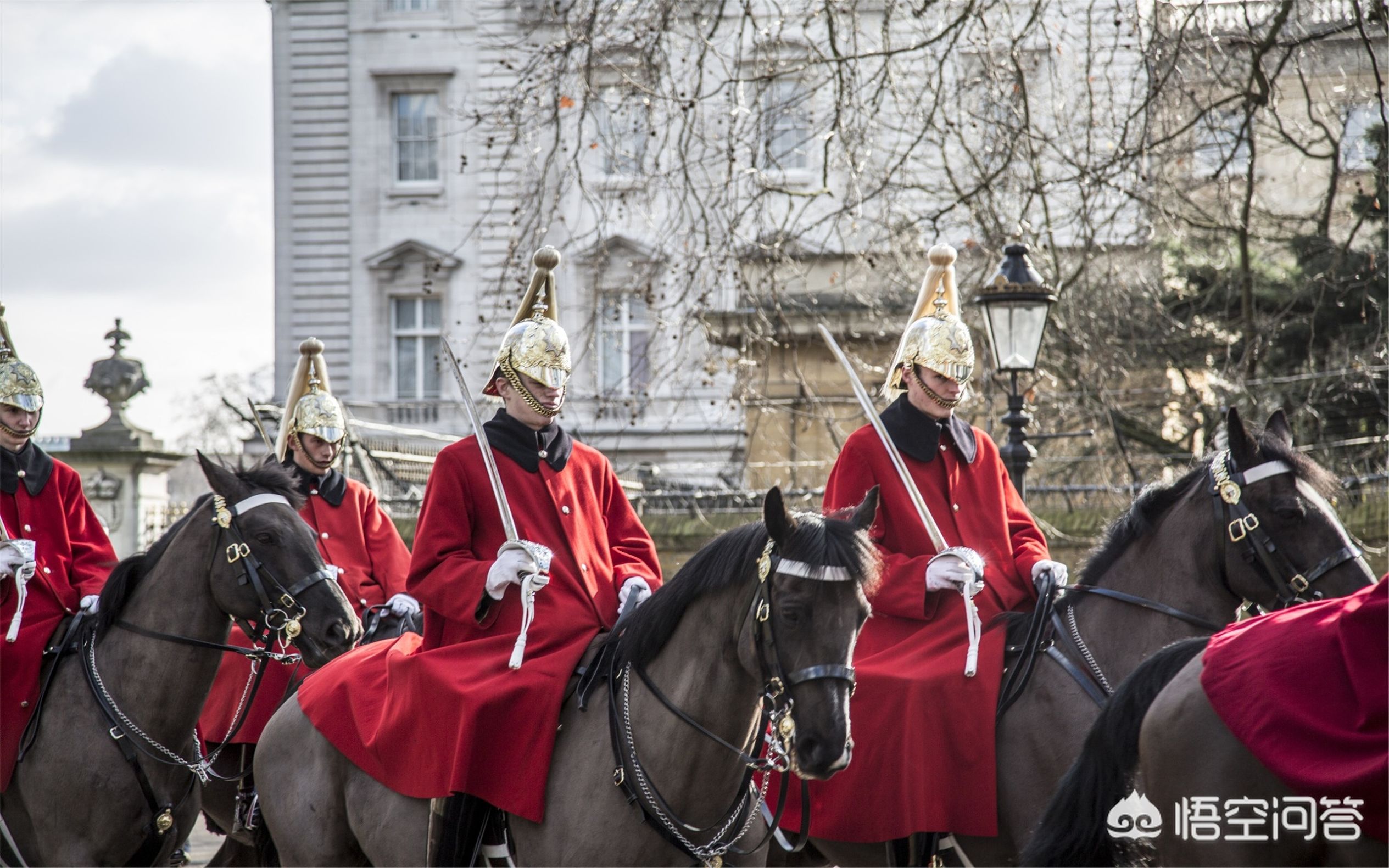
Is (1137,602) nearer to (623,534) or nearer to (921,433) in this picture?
(921,433)

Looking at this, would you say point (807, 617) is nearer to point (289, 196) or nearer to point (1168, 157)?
point (1168, 157)

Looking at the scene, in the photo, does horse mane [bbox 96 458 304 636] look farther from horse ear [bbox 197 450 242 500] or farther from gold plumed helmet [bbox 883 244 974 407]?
gold plumed helmet [bbox 883 244 974 407]

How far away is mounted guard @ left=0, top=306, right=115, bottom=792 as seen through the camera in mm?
6348

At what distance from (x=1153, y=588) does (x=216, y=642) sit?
3.61m

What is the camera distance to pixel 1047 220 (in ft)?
38.8

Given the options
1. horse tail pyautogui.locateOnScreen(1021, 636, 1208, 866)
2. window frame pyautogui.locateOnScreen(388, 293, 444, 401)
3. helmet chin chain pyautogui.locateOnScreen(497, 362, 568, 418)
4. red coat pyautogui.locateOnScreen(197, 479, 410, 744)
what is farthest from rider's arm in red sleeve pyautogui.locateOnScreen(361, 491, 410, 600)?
window frame pyautogui.locateOnScreen(388, 293, 444, 401)

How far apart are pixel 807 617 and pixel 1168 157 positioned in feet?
29.0

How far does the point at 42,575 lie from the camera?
6.79 metres

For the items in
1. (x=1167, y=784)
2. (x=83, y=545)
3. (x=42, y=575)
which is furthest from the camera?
(x=83, y=545)

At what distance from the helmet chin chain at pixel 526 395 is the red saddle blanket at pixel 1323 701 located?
255cm

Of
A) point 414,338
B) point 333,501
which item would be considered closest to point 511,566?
point 333,501

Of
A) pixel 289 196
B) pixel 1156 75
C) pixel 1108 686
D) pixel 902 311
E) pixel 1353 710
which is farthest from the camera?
pixel 289 196

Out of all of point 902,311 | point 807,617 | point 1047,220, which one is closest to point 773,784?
point 807,617

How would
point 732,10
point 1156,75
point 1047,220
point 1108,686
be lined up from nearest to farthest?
point 1108,686
point 1156,75
point 1047,220
point 732,10
